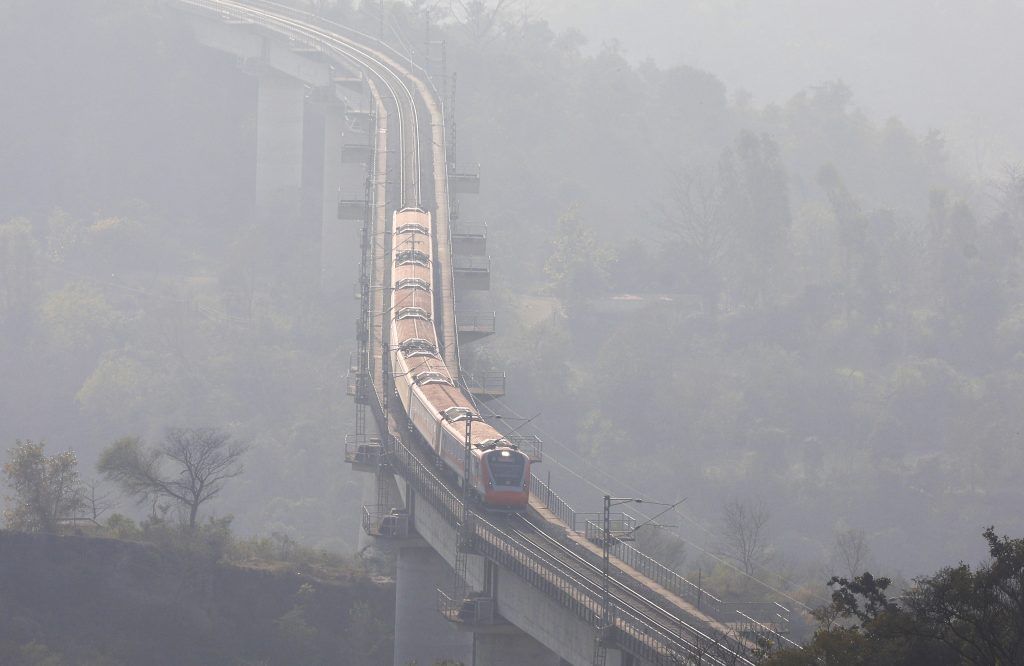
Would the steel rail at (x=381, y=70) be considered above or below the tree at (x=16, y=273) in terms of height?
above

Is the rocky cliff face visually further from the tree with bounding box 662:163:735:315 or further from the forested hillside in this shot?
the tree with bounding box 662:163:735:315

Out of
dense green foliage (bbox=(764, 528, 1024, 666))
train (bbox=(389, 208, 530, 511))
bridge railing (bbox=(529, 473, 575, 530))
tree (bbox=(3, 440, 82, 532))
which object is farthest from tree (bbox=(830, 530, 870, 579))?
dense green foliage (bbox=(764, 528, 1024, 666))

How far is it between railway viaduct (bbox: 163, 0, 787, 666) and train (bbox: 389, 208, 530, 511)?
108cm

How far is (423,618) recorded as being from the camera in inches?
2469

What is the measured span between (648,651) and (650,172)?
113 m

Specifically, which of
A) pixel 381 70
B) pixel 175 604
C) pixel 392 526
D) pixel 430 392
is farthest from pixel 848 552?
pixel 381 70

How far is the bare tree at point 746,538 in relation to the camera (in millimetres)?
78338

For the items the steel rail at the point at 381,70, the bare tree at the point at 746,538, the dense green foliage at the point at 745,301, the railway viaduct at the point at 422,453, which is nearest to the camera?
the railway viaduct at the point at 422,453

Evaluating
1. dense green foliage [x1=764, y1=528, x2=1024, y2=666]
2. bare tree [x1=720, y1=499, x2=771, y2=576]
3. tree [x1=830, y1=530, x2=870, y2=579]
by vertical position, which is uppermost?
dense green foliage [x1=764, y1=528, x2=1024, y2=666]

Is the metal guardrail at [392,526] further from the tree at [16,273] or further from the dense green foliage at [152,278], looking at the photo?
the tree at [16,273]

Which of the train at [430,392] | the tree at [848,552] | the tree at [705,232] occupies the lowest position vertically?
the tree at [848,552]

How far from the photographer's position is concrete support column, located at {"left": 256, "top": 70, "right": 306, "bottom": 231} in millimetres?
122375

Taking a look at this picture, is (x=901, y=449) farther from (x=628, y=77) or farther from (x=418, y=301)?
(x=628, y=77)

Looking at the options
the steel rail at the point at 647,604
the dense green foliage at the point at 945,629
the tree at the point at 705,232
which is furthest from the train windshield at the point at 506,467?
the tree at the point at 705,232
